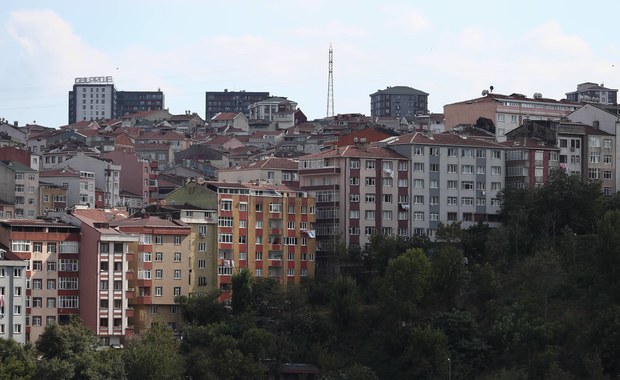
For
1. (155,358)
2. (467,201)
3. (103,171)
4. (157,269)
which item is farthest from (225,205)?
(103,171)

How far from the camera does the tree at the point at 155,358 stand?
65.2 metres

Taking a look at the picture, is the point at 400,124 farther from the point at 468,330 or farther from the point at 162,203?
the point at 468,330

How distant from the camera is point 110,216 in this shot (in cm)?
7819

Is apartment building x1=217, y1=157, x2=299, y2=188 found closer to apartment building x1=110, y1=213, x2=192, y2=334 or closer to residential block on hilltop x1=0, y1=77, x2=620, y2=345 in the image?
residential block on hilltop x1=0, y1=77, x2=620, y2=345

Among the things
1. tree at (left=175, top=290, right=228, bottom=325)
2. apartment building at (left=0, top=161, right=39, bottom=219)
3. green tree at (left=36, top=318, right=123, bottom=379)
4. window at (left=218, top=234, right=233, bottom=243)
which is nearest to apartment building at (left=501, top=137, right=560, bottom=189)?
window at (left=218, top=234, right=233, bottom=243)

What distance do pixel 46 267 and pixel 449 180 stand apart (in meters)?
24.6

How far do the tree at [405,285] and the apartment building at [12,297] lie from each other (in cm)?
1609

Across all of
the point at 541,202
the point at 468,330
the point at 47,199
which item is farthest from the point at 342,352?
the point at 47,199

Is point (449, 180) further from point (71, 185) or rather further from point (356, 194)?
point (71, 185)

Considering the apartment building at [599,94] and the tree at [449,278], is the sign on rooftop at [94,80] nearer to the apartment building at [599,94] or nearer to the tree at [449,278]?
the apartment building at [599,94]

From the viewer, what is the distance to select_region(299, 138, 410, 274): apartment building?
3214 inches

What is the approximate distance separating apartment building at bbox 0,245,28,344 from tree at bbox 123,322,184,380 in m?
4.91

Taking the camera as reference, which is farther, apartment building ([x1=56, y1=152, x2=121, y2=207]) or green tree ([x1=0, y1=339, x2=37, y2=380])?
apartment building ([x1=56, y1=152, x2=121, y2=207])

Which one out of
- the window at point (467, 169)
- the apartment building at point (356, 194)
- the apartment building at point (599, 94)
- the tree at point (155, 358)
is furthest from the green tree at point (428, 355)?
the apartment building at point (599, 94)
